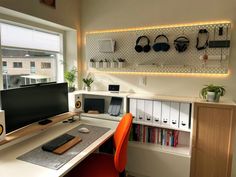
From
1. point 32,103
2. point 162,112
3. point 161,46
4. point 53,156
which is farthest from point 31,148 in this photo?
point 161,46

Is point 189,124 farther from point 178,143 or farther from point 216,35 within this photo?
point 216,35

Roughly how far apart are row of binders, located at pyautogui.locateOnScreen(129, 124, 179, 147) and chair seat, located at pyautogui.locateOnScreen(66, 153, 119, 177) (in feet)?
2.00

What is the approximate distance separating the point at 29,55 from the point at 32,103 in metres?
0.87

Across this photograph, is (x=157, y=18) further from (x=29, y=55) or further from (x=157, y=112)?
(x=29, y=55)

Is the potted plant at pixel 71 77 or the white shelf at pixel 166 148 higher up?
the potted plant at pixel 71 77

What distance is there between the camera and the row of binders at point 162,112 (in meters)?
2.04

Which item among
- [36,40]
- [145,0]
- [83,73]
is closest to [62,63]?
[83,73]

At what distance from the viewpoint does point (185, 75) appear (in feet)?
7.29

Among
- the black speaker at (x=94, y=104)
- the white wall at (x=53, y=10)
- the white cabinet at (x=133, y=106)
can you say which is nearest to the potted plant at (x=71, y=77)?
the black speaker at (x=94, y=104)

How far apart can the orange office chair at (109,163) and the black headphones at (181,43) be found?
3.58 ft

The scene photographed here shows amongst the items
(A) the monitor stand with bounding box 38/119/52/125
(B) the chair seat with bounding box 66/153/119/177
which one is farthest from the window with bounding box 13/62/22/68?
(B) the chair seat with bounding box 66/153/119/177

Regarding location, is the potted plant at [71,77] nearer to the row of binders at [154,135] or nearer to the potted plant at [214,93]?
the row of binders at [154,135]

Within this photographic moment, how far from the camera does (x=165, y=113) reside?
83.8 inches

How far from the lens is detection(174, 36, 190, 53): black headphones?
2146 millimetres
